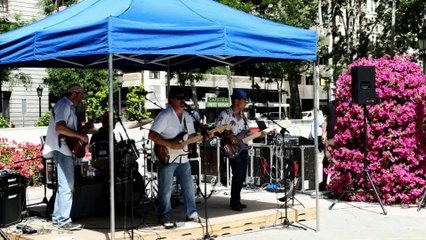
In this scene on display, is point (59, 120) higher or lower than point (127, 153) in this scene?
higher

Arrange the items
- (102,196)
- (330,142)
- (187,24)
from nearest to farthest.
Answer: (187,24) → (102,196) → (330,142)

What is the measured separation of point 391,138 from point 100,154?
17.1 ft

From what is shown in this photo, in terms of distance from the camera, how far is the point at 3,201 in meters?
8.26

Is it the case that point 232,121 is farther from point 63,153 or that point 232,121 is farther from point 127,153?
point 63,153

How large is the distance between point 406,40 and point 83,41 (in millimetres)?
38090

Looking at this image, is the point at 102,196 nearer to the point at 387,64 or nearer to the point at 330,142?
the point at 330,142

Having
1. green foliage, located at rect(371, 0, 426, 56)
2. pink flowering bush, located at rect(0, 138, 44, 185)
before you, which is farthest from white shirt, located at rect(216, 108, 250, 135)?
green foliage, located at rect(371, 0, 426, 56)

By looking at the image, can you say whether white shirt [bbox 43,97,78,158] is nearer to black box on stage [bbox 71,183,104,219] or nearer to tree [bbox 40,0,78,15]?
black box on stage [bbox 71,183,104,219]

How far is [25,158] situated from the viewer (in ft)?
44.0

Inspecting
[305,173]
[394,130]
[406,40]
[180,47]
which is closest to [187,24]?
[180,47]

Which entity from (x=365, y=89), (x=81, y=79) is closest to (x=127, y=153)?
(x=365, y=89)

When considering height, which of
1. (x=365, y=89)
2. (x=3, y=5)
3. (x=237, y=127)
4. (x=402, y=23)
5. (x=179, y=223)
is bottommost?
(x=179, y=223)

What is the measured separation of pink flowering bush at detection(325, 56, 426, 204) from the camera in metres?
10.8

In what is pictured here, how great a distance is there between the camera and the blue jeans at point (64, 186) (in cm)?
774
